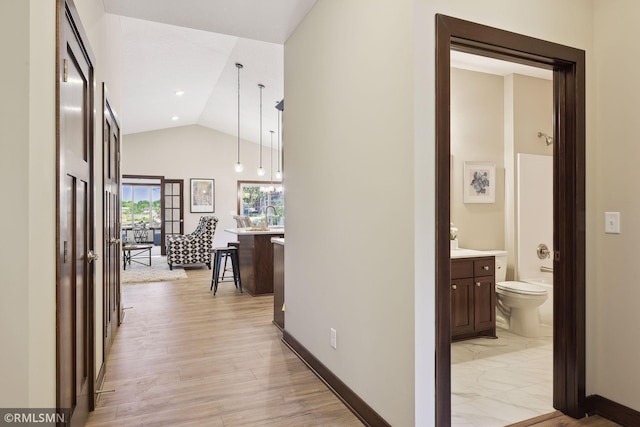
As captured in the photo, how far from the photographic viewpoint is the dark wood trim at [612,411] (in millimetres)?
2000

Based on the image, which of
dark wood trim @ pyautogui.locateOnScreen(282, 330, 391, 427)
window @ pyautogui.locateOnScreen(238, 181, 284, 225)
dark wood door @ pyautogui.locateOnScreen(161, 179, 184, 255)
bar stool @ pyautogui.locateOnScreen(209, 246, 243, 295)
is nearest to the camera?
dark wood trim @ pyautogui.locateOnScreen(282, 330, 391, 427)

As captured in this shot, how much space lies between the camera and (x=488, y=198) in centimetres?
399

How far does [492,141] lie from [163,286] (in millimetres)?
5342

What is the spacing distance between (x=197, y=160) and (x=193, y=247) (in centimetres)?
345

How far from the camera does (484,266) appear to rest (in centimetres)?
343

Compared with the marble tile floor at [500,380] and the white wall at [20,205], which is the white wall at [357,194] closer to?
the marble tile floor at [500,380]

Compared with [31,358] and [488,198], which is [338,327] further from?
[488,198]

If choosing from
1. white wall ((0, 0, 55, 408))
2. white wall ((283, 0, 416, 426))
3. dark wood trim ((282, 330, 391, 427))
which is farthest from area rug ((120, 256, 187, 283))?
white wall ((0, 0, 55, 408))

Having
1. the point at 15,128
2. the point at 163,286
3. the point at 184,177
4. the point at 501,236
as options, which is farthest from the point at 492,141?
the point at 184,177

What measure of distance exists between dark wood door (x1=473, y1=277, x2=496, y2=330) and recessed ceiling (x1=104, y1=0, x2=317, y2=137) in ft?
9.18

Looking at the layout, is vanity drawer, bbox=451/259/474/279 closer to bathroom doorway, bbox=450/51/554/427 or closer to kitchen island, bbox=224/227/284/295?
bathroom doorway, bbox=450/51/554/427

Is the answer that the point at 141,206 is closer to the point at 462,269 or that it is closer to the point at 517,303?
the point at 462,269

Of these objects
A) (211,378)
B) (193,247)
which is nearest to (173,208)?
(193,247)

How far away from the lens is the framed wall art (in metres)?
10.4
